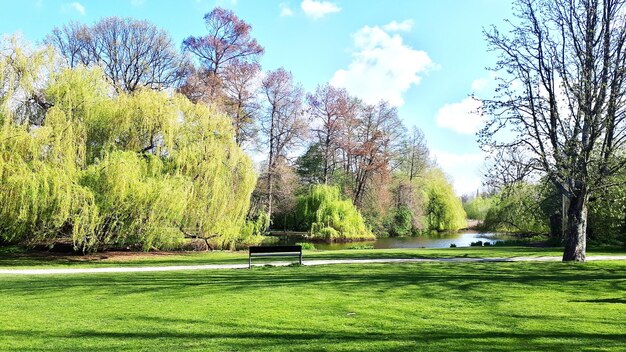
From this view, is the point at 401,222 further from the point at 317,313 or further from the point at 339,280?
the point at 317,313

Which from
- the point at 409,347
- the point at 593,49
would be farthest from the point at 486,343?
the point at 593,49

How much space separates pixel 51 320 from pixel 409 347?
15.7 ft

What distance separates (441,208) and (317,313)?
49.5m

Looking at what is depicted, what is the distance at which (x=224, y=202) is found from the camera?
71.8ft

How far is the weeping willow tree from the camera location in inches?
647

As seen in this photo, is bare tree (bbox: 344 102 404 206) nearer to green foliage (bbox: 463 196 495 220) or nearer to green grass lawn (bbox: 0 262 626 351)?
green foliage (bbox: 463 196 495 220)

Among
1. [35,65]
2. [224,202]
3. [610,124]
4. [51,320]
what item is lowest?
[51,320]

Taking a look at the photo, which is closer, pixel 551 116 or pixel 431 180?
pixel 551 116

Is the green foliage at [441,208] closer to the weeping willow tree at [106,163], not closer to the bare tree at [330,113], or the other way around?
the bare tree at [330,113]

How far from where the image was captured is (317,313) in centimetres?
669

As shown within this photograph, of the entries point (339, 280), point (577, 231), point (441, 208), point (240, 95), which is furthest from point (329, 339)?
point (441, 208)

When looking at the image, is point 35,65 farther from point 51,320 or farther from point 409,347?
point 409,347

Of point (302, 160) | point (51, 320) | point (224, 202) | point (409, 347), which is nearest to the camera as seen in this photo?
point (409, 347)

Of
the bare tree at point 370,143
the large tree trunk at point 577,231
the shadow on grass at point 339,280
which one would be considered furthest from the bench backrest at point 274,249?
the bare tree at point 370,143
